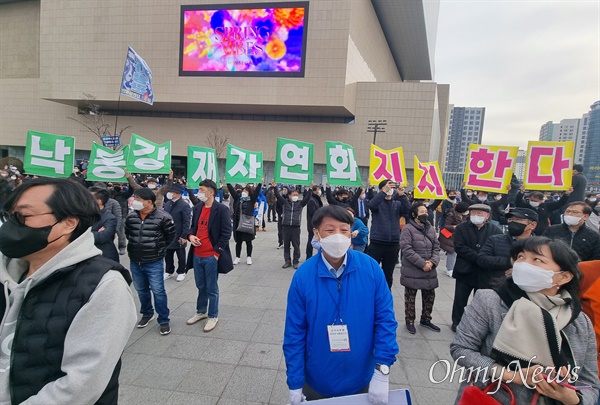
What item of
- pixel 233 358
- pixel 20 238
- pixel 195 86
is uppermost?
pixel 195 86

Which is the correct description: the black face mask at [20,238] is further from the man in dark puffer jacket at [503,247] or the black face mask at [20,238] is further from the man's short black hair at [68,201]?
the man in dark puffer jacket at [503,247]

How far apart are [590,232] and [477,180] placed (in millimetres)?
2454

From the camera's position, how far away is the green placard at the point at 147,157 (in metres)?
6.70

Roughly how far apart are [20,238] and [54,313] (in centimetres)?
38

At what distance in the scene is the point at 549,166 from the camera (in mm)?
5676

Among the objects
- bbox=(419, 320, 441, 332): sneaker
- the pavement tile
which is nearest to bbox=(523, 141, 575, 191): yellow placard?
bbox=(419, 320, 441, 332): sneaker

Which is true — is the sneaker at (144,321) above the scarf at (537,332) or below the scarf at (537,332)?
below

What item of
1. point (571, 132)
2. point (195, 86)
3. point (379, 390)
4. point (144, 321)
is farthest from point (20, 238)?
point (571, 132)

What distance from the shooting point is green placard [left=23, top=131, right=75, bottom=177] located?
5.99m

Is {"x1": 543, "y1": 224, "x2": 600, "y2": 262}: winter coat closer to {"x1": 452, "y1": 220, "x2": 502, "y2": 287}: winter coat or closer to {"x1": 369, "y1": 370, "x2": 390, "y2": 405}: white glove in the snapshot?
{"x1": 452, "y1": 220, "x2": 502, "y2": 287}: winter coat

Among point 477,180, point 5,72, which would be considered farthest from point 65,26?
point 477,180

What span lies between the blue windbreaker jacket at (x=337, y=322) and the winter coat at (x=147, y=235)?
8.81 feet

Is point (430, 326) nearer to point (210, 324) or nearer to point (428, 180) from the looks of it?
point (210, 324)

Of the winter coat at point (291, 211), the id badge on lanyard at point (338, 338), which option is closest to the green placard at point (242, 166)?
the winter coat at point (291, 211)
